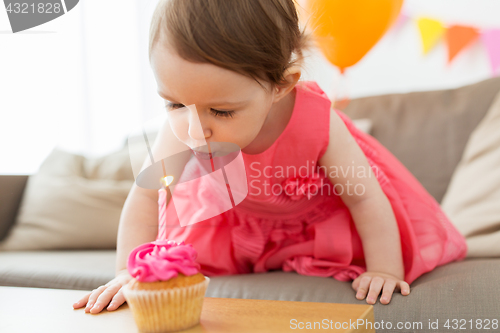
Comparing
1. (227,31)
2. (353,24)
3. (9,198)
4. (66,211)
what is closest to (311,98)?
(227,31)

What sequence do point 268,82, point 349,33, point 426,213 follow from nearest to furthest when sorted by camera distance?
1. point 268,82
2. point 426,213
3. point 349,33

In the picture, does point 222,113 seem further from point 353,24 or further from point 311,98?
point 353,24

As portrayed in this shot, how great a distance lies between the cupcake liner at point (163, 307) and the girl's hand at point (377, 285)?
352 millimetres

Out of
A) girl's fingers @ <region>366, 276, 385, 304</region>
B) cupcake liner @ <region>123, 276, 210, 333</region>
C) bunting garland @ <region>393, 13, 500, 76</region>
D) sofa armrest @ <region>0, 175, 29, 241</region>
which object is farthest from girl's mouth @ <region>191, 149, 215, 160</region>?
bunting garland @ <region>393, 13, 500, 76</region>

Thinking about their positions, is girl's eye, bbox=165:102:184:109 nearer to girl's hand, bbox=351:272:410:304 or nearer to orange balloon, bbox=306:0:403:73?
girl's hand, bbox=351:272:410:304

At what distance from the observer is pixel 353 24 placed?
141 centimetres

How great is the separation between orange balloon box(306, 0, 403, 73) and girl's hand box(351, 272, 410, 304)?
80 centimetres

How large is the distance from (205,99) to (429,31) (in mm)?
1521

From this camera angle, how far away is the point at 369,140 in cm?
108

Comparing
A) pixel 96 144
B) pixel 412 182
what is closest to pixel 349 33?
pixel 412 182

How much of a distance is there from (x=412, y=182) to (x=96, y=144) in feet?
5.82

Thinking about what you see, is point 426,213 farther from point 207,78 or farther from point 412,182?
point 207,78

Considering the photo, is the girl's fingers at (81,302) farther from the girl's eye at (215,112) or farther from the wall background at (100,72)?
the wall background at (100,72)

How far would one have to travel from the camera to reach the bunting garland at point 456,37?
5.57 feet
